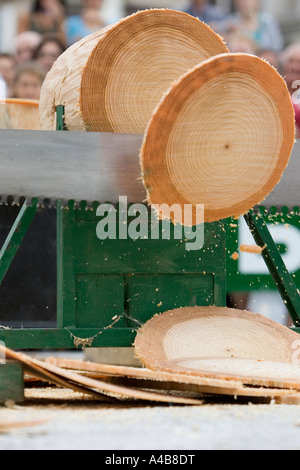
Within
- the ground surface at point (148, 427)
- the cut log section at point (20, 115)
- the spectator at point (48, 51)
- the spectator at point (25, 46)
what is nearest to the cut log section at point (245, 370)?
the ground surface at point (148, 427)

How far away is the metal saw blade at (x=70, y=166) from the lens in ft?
12.0

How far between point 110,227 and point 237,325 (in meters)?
0.79

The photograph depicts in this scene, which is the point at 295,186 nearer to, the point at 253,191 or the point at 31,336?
the point at 253,191

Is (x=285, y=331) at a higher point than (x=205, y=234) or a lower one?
lower

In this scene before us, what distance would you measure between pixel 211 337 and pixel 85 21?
172 inches

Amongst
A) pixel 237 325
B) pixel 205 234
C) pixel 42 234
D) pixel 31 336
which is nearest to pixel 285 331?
pixel 237 325

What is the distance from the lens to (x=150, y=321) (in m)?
3.88

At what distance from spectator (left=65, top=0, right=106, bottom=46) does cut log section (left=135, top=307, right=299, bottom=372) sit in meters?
4.04

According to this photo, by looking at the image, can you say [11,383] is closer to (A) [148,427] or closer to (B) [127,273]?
(A) [148,427]

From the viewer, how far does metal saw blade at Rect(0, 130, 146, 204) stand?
3654 millimetres

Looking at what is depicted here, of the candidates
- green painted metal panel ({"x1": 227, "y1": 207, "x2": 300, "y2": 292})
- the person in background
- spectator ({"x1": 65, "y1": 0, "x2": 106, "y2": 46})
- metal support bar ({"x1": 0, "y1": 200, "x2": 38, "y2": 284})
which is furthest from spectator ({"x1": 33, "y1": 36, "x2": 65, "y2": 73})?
metal support bar ({"x1": 0, "y1": 200, "x2": 38, "y2": 284})

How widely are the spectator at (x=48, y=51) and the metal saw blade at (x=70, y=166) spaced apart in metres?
2.94

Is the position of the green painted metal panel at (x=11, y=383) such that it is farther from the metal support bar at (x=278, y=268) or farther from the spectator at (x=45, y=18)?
the spectator at (x=45, y=18)

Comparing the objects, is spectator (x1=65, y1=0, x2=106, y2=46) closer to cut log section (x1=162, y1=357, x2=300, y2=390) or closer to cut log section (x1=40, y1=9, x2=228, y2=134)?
cut log section (x1=40, y1=9, x2=228, y2=134)
